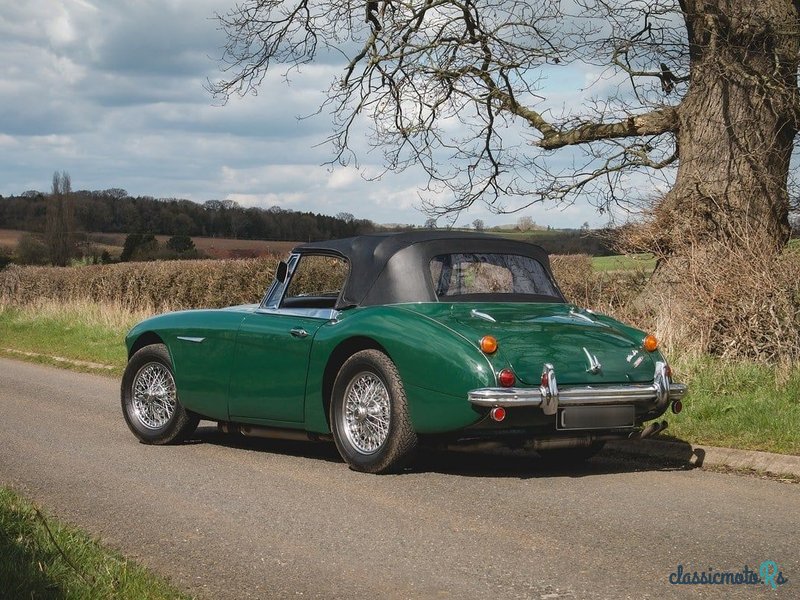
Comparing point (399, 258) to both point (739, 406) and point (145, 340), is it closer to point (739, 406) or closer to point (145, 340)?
point (145, 340)

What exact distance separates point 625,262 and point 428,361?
338 inches

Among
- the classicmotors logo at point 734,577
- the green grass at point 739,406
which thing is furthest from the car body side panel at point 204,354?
the classicmotors logo at point 734,577

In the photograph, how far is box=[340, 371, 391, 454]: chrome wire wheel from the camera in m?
7.55

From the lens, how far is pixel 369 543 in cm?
574

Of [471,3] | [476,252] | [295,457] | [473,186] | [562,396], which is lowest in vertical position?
[295,457]

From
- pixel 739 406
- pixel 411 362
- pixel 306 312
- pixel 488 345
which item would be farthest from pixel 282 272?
pixel 739 406

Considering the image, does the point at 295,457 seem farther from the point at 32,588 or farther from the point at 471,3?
the point at 471,3

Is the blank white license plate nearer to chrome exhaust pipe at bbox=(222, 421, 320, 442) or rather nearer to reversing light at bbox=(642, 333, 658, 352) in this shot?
reversing light at bbox=(642, 333, 658, 352)

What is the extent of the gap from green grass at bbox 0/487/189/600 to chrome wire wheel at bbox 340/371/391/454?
237 centimetres

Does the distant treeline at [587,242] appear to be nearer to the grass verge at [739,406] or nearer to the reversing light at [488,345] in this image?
the grass verge at [739,406]

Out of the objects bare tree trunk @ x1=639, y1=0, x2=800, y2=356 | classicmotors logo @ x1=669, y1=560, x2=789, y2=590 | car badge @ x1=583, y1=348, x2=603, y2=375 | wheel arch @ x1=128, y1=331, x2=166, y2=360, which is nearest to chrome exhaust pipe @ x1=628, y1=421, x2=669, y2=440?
car badge @ x1=583, y1=348, x2=603, y2=375

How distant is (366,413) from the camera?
7656mm

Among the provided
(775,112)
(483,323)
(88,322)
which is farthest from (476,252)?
(88,322)

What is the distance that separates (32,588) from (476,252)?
4.52 meters
